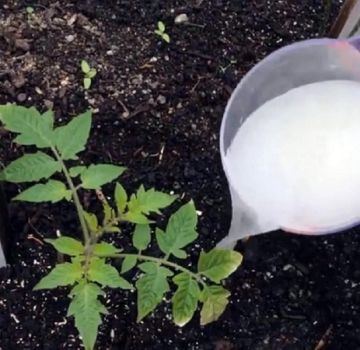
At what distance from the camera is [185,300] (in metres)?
0.97

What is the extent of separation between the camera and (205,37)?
4.44 ft

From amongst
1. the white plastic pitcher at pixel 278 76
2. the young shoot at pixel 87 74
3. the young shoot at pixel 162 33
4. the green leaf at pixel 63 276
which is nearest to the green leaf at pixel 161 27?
the young shoot at pixel 162 33

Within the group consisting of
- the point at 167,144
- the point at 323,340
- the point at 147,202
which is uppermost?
the point at 147,202

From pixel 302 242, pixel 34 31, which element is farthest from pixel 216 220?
pixel 34 31

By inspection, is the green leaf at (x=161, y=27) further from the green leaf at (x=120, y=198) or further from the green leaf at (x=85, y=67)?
the green leaf at (x=120, y=198)

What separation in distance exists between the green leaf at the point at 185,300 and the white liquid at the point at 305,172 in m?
0.14

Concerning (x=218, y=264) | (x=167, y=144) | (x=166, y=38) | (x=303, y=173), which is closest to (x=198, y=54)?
(x=166, y=38)

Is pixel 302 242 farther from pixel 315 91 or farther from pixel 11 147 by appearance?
pixel 11 147

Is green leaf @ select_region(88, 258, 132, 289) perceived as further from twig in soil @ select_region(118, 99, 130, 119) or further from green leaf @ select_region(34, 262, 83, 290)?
twig in soil @ select_region(118, 99, 130, 119)

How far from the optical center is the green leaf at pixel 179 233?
0.98 metres

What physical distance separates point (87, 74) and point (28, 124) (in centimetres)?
34

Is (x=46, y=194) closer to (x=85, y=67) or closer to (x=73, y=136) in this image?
(x=73, y=136)

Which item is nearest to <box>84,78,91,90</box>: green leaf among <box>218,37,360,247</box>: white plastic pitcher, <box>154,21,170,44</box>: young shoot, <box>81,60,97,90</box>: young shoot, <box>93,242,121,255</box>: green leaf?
<box>81,60,97,90</box>: young shoot

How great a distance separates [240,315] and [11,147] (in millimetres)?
389
